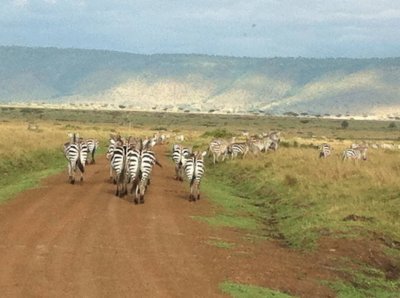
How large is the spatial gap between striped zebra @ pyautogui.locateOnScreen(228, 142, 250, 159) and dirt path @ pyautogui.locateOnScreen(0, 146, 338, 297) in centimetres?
1786

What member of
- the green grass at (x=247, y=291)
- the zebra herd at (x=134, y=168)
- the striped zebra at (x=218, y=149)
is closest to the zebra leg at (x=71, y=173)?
the zebra herd at (x=134, y=168)

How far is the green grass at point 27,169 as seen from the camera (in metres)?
25.0

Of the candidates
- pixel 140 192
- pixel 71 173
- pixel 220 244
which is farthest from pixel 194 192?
pixel 220 244

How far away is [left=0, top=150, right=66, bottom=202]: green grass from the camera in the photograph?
2498 cm

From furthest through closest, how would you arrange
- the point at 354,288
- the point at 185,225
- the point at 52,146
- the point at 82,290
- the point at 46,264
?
the point at 52,146
the point at 185,225
the point at 354,288
the point at 46,264
the point at 82,290

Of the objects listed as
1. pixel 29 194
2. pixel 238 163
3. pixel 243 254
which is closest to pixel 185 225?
pixel 243 254

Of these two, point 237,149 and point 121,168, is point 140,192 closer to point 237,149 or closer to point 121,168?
point 121,168

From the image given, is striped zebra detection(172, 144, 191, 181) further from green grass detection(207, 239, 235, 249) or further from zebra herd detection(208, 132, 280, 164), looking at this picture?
green grass detection(207, 239, 235, 249)

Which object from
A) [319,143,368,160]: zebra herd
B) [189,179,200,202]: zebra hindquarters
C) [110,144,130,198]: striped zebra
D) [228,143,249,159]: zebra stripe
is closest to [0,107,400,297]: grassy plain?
[189,179,200,202]: zebra hindquarters

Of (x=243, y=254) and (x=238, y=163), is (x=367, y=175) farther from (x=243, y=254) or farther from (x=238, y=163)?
(x=243, y=254)

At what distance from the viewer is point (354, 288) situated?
13.3 m

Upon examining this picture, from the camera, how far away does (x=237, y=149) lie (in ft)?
128

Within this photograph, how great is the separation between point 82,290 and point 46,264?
1.84 m

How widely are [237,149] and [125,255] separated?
25757mm
